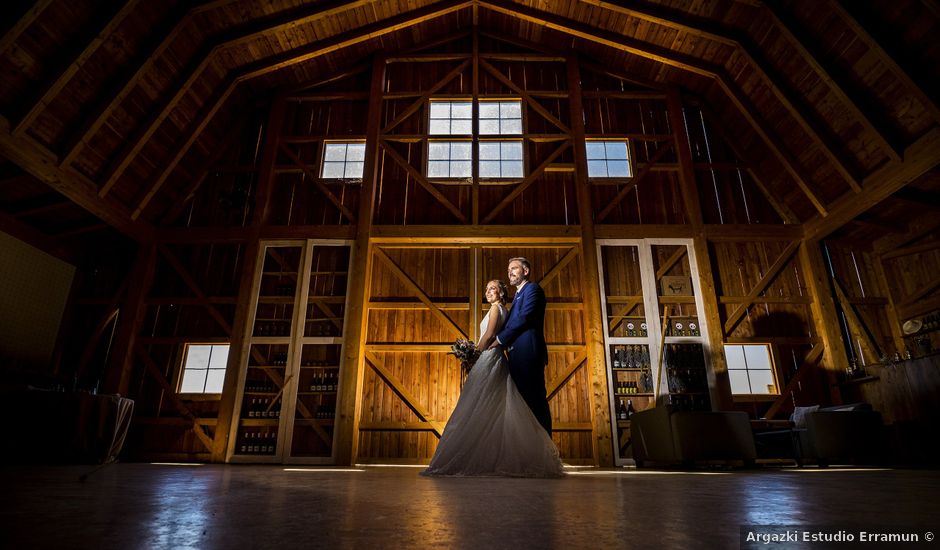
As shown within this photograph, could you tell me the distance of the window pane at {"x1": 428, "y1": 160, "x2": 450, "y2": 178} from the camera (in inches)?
343

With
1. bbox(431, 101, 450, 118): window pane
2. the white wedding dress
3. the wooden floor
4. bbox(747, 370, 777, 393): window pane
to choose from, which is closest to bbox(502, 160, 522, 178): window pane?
bbox(431, 101, 450, 118): window pane

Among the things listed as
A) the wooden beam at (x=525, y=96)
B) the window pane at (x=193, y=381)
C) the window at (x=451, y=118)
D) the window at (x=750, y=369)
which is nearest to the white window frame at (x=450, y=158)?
the window at (x=451, y=118)

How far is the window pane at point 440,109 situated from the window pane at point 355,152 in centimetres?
149

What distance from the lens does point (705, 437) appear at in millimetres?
5332

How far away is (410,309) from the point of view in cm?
797

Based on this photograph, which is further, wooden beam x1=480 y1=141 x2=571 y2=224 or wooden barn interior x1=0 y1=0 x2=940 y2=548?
wooden beam x1=480 y1=141 x2=571 y2=224

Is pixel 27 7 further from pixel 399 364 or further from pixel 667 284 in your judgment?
pixel 667 284

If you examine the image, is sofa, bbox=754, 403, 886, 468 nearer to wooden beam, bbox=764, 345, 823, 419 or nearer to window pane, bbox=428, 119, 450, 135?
wooden beam, bbox=764, 345, 823, 419

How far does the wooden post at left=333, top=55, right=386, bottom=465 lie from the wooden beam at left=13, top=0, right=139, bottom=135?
3795mm

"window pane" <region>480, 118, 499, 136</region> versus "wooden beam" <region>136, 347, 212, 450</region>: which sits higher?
"window pane" <region>480, 118, 499, 136</region>

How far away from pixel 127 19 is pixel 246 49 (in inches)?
82.3

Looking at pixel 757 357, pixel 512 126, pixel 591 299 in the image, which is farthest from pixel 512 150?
pixel 757 357

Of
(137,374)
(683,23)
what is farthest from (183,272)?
(683,23)

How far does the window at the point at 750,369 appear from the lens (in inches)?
300
